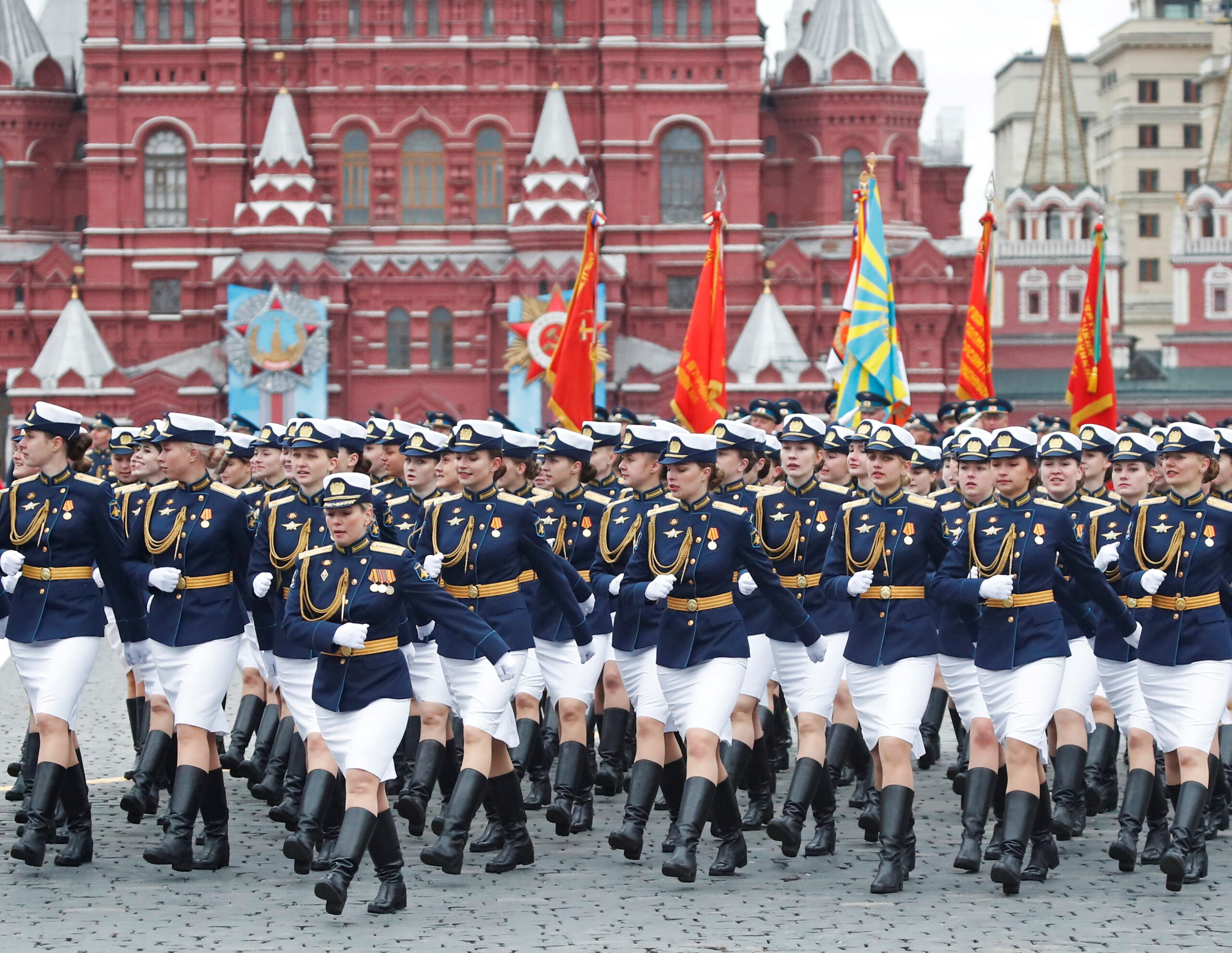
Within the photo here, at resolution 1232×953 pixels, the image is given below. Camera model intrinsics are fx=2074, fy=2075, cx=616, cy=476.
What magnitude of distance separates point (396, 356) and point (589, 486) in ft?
105

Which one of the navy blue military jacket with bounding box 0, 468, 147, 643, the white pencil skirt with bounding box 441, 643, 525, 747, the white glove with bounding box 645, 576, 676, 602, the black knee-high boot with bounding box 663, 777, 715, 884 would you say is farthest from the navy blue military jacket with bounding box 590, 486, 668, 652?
the navy blue military jacket with bounding box 0, 468, 147, 643

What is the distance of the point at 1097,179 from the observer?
302ft

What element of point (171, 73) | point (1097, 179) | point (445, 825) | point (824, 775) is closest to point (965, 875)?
point (824, 775)

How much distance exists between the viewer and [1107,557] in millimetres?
9953

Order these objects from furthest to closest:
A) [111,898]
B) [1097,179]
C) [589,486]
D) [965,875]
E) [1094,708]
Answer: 1. [1097,179]
2. [589,486]
3. [1094,708]
4. [965,875]
5. [111,898]

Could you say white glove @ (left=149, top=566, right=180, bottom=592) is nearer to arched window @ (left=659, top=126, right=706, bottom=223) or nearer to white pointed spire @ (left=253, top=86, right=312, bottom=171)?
white pointed spire @ (left=253, top=86, right=312, bottom=171)

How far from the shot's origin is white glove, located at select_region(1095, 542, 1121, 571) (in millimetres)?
9938

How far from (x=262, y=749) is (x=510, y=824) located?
9.15 ft

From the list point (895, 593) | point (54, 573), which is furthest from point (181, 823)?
point (895, 593)

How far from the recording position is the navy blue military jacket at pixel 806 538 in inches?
428

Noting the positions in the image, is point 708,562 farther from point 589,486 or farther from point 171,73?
point 171,73

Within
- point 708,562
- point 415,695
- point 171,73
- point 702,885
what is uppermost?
point 171,73

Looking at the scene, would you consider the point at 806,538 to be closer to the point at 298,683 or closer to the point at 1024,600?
the point at 1024,600

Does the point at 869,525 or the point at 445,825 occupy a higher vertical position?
the point at 869,525
